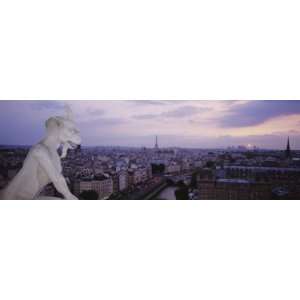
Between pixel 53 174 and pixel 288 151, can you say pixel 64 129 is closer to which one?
pixel 53 174

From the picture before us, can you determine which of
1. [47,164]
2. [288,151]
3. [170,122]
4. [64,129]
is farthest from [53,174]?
[288,151]

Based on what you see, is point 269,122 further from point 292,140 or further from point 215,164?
point 215,164

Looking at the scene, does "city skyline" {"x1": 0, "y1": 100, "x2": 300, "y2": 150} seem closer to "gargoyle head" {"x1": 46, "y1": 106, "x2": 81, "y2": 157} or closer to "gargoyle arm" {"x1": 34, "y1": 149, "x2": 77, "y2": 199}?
"gargoyle head" {"x1": 46, "y1": 106, "x2": 81, "y2": 157}

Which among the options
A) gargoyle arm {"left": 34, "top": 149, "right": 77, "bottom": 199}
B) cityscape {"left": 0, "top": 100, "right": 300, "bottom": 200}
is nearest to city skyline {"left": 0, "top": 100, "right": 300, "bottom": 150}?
cityscape {"left": 0, "top": 100, "right": 300, "bottom": 200}

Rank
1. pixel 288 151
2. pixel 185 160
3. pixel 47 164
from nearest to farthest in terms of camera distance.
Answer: pixel 47 164 < pixel 288 151 < pixel 185 160

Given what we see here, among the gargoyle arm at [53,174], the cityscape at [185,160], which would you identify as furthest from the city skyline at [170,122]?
the gargoyle arm at [53,174]

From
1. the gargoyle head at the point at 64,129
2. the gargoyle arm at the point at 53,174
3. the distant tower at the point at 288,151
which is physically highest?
the gargoyle head at the point at 64,129

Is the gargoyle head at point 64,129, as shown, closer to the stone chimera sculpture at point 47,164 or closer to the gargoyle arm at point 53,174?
the stone chimera sculpture at point 47,164
